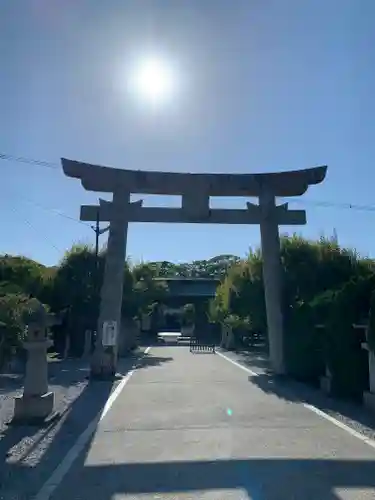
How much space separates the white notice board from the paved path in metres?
3.73

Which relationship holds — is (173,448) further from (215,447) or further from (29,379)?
(29,379)

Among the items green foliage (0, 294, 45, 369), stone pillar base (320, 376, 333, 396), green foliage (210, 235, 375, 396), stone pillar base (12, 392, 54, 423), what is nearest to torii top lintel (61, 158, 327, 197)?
green foliage (210, 235, 375, 396)

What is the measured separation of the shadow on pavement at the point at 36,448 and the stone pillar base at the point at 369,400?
17.6 ft

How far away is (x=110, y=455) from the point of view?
6.72 m

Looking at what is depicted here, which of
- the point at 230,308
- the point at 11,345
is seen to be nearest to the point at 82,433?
the point at 11,345

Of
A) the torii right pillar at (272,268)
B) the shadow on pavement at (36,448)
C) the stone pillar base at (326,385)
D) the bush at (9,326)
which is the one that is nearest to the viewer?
the shadow on pavement at (36,448)

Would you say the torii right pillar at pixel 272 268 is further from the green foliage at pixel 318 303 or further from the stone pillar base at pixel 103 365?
the stone pillar base at pixel 103 365

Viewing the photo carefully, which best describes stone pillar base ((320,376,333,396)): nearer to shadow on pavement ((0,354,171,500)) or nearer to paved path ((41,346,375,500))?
paved path ((41,346,375,500))

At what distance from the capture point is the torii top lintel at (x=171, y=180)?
15735 mm

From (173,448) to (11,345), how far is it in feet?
→ 8.75

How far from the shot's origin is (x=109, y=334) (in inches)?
589

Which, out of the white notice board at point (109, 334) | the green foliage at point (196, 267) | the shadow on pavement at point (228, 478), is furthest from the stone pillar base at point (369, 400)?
the green foliage at point (196, 267)

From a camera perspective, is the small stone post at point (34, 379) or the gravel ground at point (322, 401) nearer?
the small stone post at point (34, 379)

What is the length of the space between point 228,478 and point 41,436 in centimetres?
347
